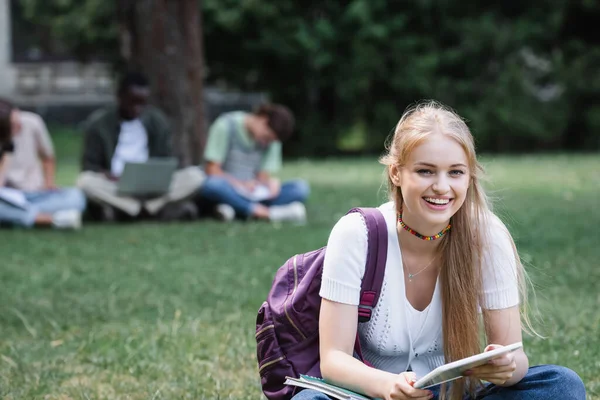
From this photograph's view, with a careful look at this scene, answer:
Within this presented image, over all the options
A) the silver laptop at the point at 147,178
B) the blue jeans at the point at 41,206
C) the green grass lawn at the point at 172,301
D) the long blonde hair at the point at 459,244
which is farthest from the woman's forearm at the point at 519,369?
the blue jeans at the point at 41,206

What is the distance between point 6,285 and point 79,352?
158 centimetres

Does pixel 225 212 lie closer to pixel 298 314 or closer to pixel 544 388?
pixel 298 314

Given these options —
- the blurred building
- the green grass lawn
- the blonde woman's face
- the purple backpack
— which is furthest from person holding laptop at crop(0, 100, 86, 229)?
the blurred building

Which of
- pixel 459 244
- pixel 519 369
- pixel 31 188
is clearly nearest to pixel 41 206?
pixel 31 188

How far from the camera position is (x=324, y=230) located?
778 centimetres

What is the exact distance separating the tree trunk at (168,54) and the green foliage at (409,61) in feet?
30.5

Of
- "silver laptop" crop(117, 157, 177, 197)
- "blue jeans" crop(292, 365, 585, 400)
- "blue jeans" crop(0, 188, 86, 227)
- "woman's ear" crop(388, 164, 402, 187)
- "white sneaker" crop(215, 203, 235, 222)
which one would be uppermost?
"woman's ear" crop(388, 164, 402, 187)

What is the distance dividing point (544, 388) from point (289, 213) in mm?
6108

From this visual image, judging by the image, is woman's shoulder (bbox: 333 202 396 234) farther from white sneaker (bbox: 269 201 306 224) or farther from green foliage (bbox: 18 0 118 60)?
green foliage (bbox: 18 0 118 60)

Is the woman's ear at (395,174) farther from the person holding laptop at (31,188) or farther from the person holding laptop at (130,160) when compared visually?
the person holding laptop at (130,160)

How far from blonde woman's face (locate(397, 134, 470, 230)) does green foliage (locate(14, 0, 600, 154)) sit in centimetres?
1697

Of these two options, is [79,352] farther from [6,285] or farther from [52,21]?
[52,21]

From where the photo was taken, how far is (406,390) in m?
2.42

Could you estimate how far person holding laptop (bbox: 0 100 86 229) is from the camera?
806cm
